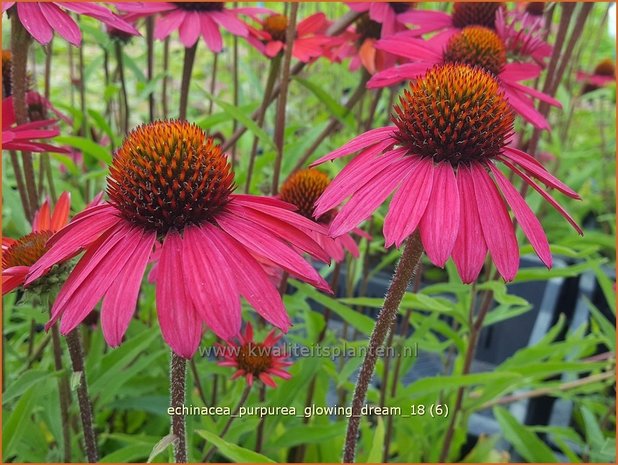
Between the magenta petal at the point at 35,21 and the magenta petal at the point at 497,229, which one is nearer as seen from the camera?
the magenta petal at the point at 497,229

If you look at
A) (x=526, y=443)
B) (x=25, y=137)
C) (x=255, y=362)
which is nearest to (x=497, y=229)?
(x=255, y=362)

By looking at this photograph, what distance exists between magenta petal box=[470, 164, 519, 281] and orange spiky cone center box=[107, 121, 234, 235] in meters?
0.22

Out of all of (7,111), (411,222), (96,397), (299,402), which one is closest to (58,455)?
(96,397)

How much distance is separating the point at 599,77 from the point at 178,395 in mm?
2127

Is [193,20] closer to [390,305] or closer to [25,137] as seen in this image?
[25,137]

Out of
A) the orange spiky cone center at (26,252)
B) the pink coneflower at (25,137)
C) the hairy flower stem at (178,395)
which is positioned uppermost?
the pink coneflower at (25,137)

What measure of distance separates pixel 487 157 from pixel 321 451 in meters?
0.71

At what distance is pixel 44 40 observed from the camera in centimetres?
63

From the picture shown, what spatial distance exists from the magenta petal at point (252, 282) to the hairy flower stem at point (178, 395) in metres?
0.09

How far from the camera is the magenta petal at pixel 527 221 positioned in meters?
0.47

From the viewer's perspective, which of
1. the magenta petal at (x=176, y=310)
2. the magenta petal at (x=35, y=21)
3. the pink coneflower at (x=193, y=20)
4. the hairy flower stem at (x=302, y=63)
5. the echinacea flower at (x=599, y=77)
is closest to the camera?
the magenta petal at (x=176, y=310)

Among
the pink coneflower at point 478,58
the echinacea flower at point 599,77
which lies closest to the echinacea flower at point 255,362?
the pink coneflower at point 478,58

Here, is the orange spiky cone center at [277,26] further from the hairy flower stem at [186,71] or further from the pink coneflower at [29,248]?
the pink coneflower at [29,248]

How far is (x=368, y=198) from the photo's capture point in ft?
1.60
